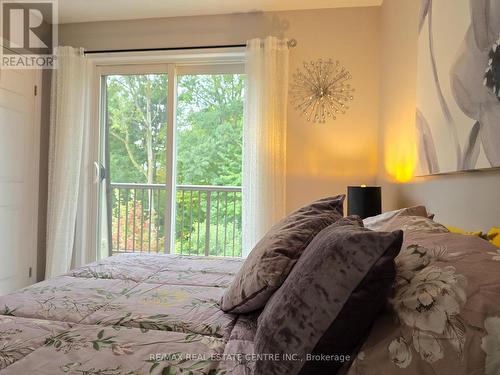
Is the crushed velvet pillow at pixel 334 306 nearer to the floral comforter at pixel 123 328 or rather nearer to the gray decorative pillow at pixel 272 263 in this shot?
the floral comforter at pixel 123 328

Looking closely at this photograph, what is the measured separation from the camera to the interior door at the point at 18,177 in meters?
2.85

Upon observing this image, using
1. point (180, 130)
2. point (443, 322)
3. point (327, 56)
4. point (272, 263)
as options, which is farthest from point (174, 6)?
point (443, 322)

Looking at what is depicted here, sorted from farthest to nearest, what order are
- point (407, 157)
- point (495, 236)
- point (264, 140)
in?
point (264, 140) < point (407, 157) < point (495, 236)

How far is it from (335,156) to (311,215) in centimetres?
184

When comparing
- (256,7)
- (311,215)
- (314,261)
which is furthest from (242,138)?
(314,261)

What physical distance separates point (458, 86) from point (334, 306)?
41.3 inches

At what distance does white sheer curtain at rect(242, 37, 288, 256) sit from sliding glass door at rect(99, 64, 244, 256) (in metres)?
0.32

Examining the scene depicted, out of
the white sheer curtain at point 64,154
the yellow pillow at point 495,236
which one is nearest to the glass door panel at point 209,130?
the white sheer curtain at point 64,154

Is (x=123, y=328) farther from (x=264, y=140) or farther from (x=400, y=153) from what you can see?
(x=264, y=140)

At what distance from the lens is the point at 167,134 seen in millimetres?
3191

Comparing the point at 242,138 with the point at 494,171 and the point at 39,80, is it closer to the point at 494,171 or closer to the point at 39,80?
the point at 39,80

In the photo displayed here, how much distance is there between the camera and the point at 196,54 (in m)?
3.07

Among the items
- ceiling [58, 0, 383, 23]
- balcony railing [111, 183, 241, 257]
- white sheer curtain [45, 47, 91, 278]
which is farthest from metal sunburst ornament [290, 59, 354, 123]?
white sheer curtain [45, 47, 91, 278]

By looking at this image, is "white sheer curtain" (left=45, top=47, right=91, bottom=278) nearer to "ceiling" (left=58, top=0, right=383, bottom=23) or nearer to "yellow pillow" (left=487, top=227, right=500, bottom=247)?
"ceiling" (left=58, top=0, right=383, bottom=23)
